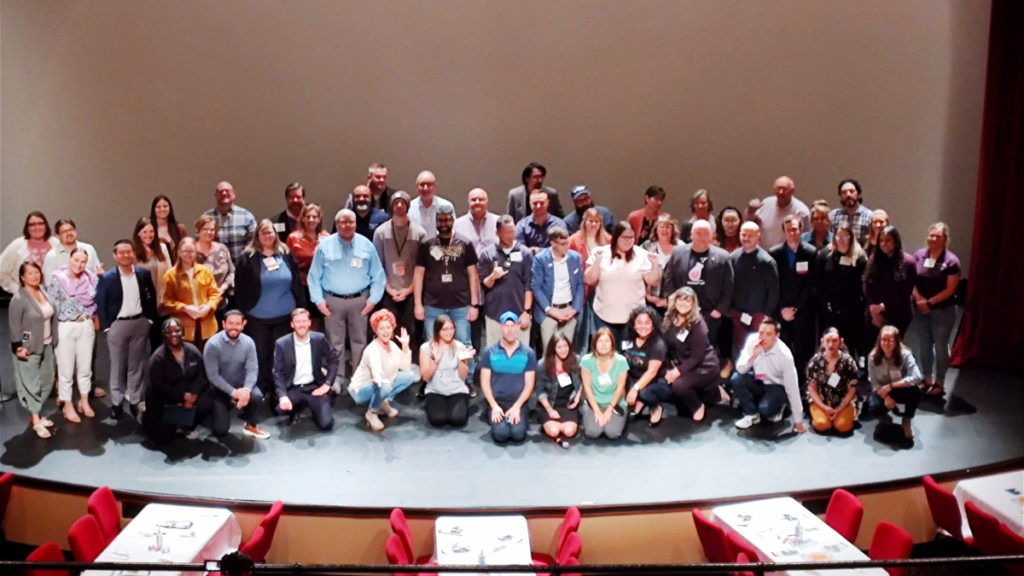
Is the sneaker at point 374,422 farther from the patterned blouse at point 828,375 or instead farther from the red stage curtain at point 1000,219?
the red stage curtain at point 1000,219

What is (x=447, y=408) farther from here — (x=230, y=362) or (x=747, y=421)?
(x=747, y=421)

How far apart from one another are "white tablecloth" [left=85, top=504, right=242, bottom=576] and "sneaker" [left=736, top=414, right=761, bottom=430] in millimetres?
2987

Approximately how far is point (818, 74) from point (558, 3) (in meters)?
2.14

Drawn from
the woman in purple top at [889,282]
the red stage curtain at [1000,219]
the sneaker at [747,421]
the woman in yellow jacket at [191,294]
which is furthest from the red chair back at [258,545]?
the red stage curtain at [1000,219]

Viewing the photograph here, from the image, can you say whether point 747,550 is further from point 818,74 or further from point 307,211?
point 818,74

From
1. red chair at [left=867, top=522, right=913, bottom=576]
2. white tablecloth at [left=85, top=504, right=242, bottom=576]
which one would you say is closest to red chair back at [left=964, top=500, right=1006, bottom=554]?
red chair at [left=867, top=522, right=913, bottom=576]

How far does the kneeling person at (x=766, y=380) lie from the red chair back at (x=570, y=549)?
195 cm

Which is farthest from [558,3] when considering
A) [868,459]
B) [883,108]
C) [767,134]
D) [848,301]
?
[868,459]

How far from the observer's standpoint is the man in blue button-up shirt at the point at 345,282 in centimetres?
609

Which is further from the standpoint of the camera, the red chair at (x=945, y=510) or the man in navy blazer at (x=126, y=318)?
the man in navy blazer at (x=126, y=318)

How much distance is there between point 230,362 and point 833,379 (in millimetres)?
3597

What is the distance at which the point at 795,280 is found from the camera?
20.5ft

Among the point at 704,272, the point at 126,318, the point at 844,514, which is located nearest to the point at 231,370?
the point at 126,318

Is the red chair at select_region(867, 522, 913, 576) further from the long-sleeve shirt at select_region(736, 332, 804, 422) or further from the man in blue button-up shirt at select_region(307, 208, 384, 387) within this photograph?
the man in blue button-up shirt at select_region(307, 208, 384, 387)
